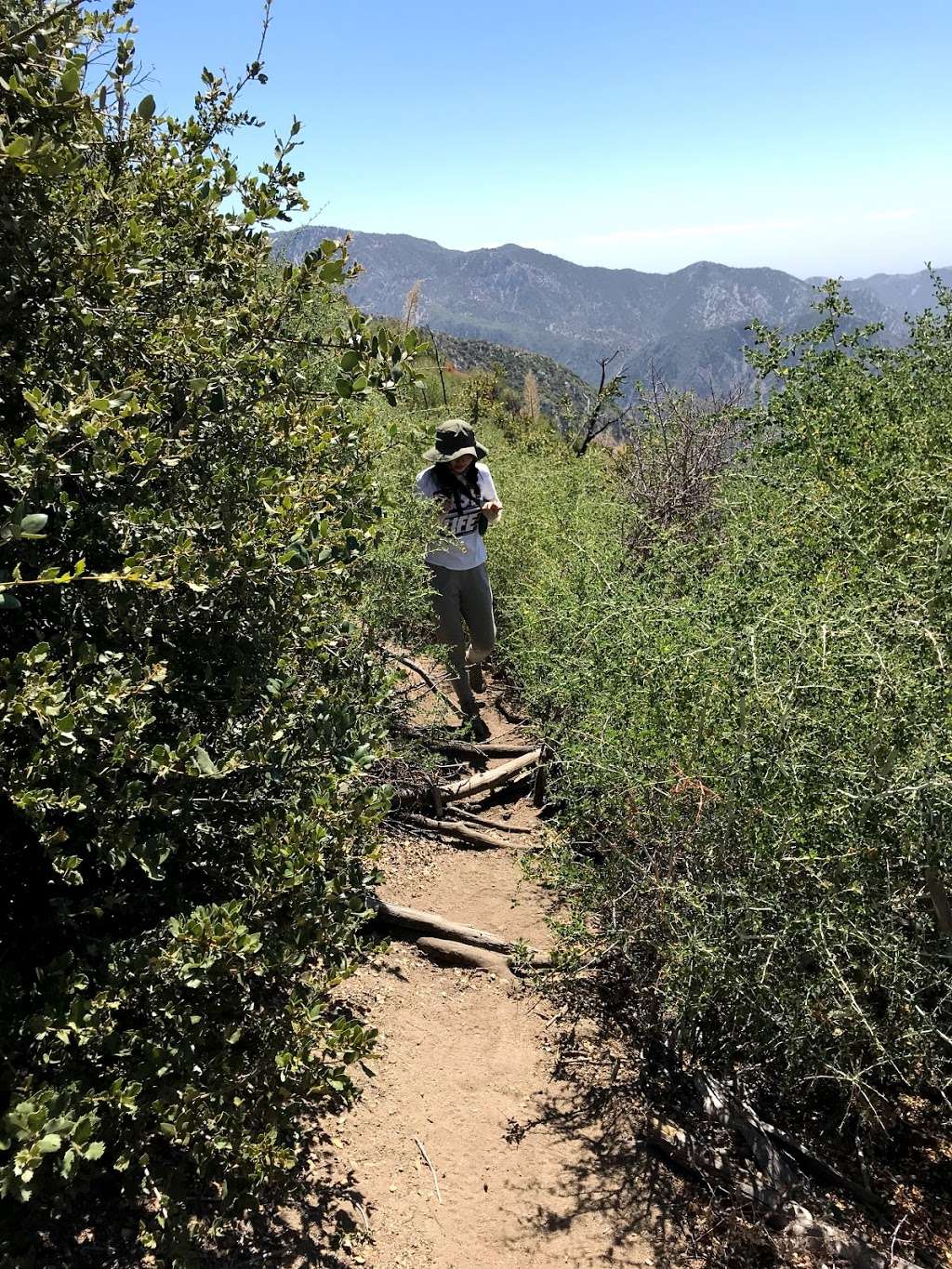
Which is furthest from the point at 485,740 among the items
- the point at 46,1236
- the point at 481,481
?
the point at 46,1236

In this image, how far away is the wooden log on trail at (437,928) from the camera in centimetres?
405

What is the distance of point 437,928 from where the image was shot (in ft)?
13.3

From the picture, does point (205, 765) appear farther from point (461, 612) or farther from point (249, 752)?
point (461, 612)

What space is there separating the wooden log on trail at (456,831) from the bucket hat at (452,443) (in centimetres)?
237

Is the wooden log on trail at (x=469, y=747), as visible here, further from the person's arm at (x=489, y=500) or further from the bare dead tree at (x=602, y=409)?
the bare dead tree at (x=602, y=409)

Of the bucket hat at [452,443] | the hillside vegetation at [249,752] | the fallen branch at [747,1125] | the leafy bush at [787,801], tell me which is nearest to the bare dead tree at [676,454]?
the bucket hat at [452,443]

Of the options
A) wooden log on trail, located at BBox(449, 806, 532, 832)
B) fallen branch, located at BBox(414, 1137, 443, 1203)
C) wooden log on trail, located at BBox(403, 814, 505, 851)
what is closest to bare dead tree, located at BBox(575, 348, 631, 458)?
wooden log on trail, located at BBox(449, 806, 532, 832)

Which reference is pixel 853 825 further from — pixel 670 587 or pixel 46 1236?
pixel 46 1236

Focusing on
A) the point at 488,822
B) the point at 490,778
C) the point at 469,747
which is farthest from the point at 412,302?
the point at 488,822

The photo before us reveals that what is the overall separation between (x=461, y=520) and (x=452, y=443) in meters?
0.52

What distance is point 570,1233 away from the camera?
9.25ft

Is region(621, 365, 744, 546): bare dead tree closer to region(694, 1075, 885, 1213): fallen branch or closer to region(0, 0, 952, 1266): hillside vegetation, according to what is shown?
region(0, 0, 952, 1266): hillside vegetation

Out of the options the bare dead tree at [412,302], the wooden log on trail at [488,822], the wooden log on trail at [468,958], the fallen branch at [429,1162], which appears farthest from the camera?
the bare dead tree at [412,302]

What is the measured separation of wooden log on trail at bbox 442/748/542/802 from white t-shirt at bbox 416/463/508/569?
55.3 inches
